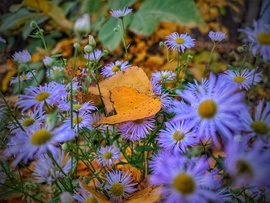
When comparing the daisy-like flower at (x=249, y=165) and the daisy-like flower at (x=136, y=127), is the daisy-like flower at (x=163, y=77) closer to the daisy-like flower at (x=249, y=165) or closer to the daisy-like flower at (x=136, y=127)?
the daisy-like flower at (x=136, y=127)

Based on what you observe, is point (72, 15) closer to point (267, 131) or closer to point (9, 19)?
point (9, 19)

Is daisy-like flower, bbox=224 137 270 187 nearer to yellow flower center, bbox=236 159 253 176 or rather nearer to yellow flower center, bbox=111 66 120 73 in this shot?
yellow flower center, bbox=236 159 253 176

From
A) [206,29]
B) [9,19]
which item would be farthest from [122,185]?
[9,19]

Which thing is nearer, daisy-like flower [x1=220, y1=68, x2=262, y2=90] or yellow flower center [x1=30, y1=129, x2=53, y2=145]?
yellow flower center [x1=30, y1=129, x2=53, y2=145]

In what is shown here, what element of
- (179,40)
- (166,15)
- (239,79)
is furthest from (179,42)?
(166,15)

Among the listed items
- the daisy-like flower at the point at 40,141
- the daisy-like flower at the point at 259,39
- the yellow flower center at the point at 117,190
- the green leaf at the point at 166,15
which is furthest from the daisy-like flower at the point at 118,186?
the green leaf at the point at 166,15

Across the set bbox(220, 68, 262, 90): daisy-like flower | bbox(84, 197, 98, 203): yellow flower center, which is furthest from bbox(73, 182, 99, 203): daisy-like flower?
bbox(220, 68, 262, 90): daisy-like flower
